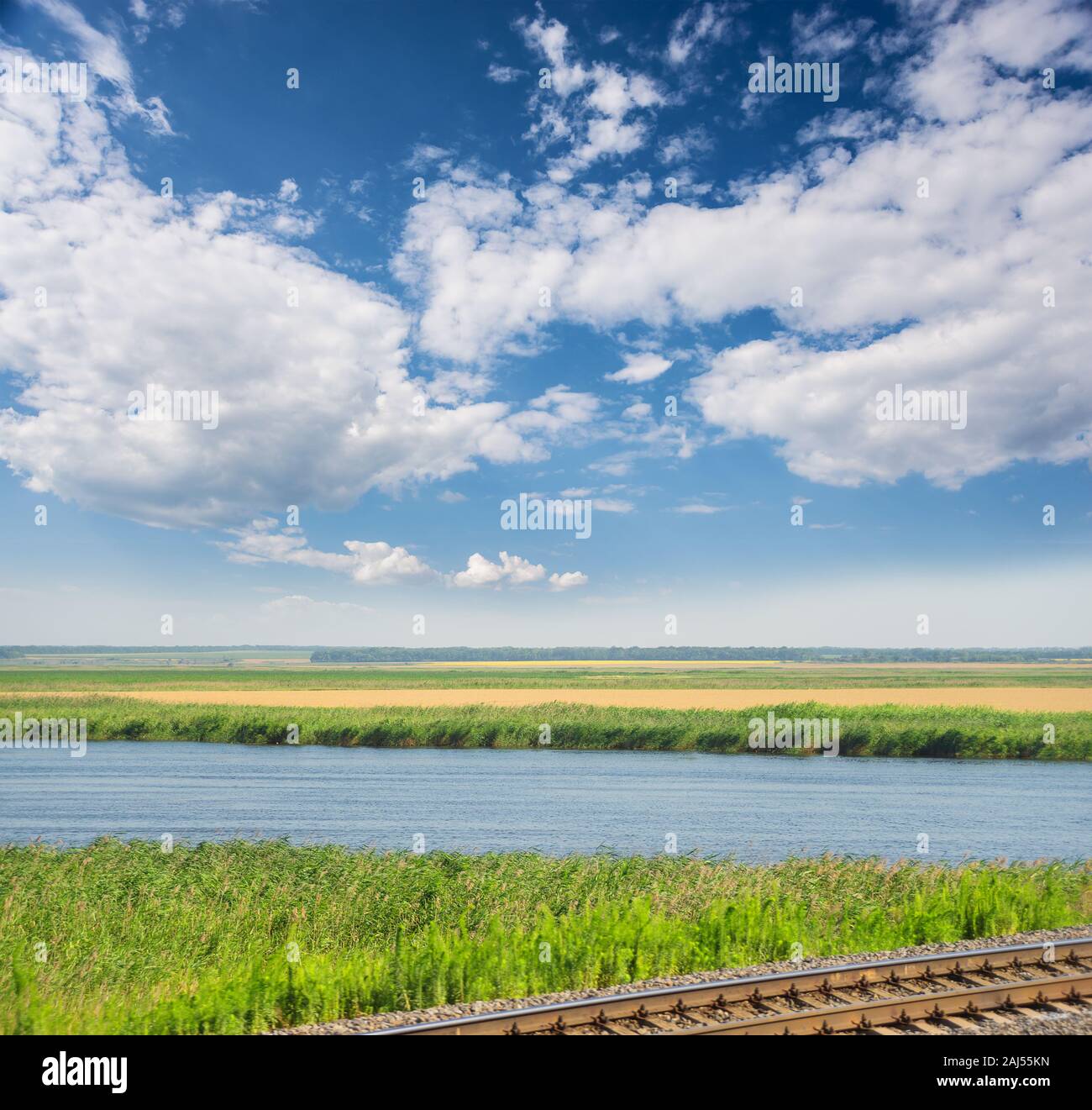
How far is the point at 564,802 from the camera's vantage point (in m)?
35.7

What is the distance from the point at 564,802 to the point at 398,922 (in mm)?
19622

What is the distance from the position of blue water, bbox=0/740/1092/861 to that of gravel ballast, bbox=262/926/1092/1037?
11245mm

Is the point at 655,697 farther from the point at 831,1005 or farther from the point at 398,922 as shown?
the point at 831,1005

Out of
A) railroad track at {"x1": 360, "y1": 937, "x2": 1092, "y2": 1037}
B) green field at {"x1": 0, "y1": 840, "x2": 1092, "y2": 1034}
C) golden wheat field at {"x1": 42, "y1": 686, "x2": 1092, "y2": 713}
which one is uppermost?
railroad track at {"x1": 360, "y1": 937, "x2": 1092, "y2": 1037}

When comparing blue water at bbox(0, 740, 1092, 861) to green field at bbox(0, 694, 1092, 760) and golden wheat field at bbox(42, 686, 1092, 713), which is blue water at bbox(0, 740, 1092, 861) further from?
golden wheat field at bbox(42, 686, 1092, 713)

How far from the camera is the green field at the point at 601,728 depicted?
51281mm

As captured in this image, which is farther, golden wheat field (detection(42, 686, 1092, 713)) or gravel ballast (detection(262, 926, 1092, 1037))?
golden wheat field (detection(42, 686, 1092, 713))

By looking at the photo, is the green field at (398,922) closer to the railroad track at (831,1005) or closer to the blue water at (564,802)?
the railroad track at (831,1005)

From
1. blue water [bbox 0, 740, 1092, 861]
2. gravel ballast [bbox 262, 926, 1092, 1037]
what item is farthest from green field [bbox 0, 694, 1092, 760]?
gravel ballast [bbox 262, 926, 1092, 1037]

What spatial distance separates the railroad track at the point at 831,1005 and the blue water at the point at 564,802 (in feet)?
44.3

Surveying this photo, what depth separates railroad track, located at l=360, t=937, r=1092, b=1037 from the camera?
9.38m
